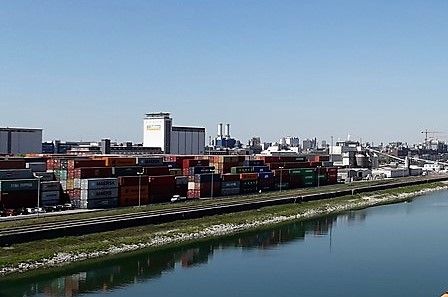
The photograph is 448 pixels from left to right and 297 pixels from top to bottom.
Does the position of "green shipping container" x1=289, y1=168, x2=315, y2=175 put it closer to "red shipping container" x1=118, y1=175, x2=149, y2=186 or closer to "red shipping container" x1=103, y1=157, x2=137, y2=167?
"red shipping container" x1=103, y1=157, x2=137, y2=167

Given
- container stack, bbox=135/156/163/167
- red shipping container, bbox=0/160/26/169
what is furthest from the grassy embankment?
red shipping container, bbox=0/160/26/169

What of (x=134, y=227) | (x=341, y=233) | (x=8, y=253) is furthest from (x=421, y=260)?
(x=8, y=253)

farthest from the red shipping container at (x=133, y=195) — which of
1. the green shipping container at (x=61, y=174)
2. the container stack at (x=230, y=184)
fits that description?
the container stack at (x=230, y=184)

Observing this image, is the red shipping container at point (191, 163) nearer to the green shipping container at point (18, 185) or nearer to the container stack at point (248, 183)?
the container stack at point (248, 183)

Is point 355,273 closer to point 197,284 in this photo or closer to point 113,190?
point 197,284

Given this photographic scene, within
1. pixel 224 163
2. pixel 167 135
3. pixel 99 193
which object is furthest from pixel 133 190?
pixel 167 135

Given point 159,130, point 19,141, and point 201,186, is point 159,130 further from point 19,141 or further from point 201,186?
point 201,186
